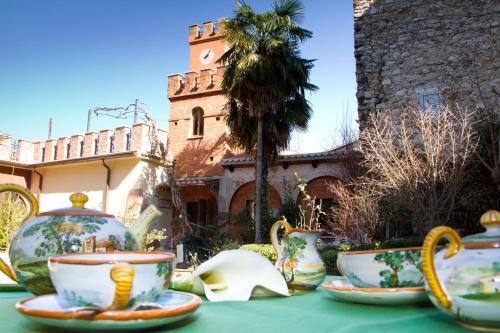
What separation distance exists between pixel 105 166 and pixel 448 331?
16054 millimetres

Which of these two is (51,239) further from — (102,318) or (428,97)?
(428,97)

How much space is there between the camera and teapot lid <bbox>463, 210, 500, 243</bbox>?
0.84 meters

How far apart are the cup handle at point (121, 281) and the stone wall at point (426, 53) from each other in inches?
418

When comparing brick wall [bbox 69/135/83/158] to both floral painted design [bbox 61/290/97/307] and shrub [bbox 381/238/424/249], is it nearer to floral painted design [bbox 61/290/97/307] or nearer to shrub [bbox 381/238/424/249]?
shrub [bbox 381/238/424/249]

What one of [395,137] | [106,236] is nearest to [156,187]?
[395,137]

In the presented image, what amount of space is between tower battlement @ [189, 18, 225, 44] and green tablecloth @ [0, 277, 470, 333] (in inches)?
684

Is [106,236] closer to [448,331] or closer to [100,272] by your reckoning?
[100,272]

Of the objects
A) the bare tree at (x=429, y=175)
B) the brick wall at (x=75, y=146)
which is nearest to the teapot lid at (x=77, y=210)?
the bare tree at (x=429, y=175)

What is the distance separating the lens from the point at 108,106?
53.7 feet

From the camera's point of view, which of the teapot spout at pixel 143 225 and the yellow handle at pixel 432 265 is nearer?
the yellow handle at pixel 432 265

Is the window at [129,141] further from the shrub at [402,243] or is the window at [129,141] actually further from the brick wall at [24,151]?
the shrub at [402,243]

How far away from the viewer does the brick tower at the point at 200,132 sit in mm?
15852

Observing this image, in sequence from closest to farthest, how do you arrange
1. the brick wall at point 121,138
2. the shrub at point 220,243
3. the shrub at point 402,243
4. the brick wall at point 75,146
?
1. the shrub at point 402,243
2. the shrub at point 220,243
3. the brick wall at point 121,138
4. the brick wall at point 75,146

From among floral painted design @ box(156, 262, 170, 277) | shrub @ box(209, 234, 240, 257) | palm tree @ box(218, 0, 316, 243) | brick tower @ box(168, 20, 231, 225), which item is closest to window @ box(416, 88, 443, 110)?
palm tree @ box(218, 0, 316, 243)
